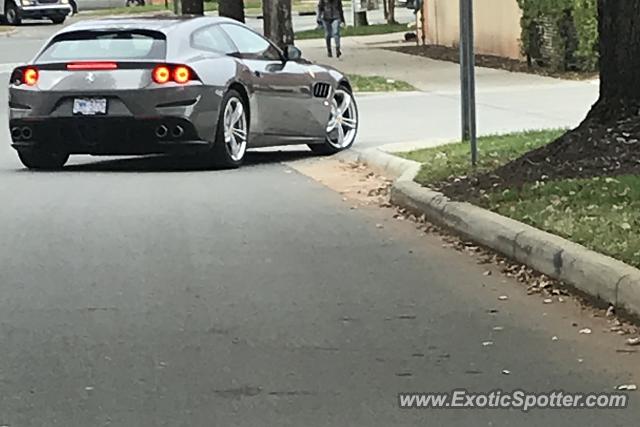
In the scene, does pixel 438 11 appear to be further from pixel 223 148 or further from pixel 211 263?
pixel 211 263

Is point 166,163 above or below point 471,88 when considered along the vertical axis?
below

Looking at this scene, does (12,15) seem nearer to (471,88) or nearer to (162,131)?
(162,131)

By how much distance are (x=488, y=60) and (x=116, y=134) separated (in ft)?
57.1

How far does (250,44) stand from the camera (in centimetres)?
1394

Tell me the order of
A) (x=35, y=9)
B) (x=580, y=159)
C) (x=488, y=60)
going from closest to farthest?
(x=580, y=159), (x=488, y=60), (x=35, y=9)

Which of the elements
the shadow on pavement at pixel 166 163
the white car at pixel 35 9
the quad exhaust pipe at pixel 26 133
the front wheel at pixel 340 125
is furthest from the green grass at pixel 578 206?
the white car at pixel 35 9

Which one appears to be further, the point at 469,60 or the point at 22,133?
the point at 22,133

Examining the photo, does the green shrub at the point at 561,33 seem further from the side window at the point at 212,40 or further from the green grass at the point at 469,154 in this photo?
the side window at the point at 212,40

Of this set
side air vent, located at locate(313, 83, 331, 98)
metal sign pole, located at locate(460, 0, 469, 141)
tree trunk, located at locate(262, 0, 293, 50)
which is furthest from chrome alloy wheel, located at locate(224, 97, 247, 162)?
A: tree trunk, located at locate(262, 0, 293, 50)

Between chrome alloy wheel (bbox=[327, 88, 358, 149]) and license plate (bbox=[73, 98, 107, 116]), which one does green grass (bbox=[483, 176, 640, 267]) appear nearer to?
license plate (bbox=[73, 98, 107, 116])

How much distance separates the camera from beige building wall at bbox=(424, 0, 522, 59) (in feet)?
94.2

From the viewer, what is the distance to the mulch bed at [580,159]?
1000cm

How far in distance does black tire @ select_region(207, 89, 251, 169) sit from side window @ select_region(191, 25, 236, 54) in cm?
53

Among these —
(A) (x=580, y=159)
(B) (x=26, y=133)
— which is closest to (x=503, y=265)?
(A) (x=580, y=159)
